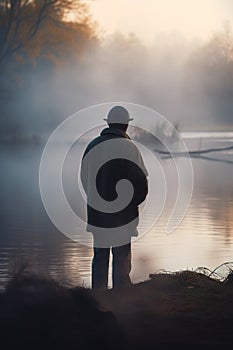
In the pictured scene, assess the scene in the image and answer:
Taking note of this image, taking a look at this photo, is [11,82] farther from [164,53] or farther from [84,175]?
[84,175]

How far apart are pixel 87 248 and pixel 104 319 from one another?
7451 millimetres

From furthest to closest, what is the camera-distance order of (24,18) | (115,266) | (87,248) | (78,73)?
1. (78,73)
2. (24,18)
3. (87,248)
4. (115,266)

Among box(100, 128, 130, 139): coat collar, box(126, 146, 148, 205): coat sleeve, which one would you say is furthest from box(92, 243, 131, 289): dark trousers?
box(100, 128, 130, 139): coat collar

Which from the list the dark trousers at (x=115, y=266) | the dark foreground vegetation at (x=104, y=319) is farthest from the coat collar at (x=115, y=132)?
the dark foreground vegetation at (x=104, y=319)

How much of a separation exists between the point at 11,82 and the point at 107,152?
36521mm

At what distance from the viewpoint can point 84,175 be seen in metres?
10.0

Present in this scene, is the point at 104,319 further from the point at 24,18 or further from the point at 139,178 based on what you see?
the point at 24,18

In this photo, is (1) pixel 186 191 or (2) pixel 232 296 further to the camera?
(1) pixel 186 191

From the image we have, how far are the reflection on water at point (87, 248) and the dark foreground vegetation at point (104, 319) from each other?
2.68ft

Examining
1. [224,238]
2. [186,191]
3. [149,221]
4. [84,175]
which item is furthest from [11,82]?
[84,175]

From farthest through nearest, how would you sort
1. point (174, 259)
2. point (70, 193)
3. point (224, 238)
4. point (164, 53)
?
point (164, 53) → point (70, 193) → point (224, 238) → point (174, 259)

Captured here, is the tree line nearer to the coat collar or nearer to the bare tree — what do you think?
the bare tree

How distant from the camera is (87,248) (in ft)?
50.0

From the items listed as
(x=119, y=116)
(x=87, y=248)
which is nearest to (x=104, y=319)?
(x=119, y=116)
